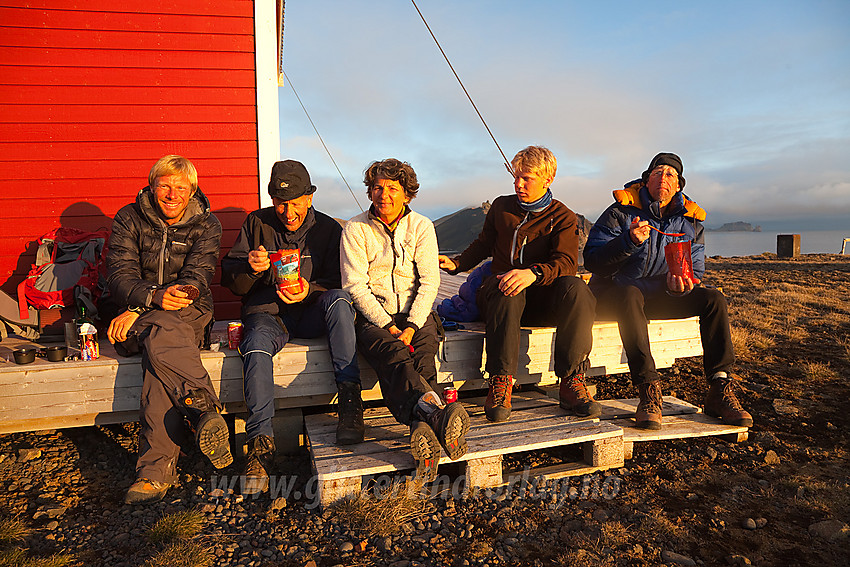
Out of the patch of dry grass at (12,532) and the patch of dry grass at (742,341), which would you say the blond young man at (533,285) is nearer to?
the patch of dry grass at (12,532)

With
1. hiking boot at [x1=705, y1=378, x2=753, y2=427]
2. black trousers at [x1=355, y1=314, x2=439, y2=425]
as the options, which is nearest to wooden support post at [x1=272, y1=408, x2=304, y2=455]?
black trousers at [x1=355, y1=314, x2=439, y2=425]

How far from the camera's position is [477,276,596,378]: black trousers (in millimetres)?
3064

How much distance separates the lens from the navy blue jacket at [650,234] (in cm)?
350

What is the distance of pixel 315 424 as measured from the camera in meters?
3.14

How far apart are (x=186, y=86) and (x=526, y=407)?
3753mm

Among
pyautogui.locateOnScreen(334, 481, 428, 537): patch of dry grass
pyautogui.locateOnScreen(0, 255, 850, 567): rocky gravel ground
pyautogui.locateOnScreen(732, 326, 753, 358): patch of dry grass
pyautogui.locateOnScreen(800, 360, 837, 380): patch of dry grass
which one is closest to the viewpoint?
pyautogui.locateOnScreen(0, 255, 850, 567): rocky gravel ground

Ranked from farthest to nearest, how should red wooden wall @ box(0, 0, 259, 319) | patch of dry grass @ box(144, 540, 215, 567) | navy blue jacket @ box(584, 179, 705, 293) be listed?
red wooden wall @ box(0, 0, 259, 319), navy blue jacket @ box(584, 179, 705, 293), patch of dry grass @ box(144, 540, 215, 567)

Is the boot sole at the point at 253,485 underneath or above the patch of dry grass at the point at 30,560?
above

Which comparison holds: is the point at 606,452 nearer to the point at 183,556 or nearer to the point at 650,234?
the point at 650,234

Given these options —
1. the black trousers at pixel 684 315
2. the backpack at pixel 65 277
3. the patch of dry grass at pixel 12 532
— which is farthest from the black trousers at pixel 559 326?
the backpack at pixel 65 277

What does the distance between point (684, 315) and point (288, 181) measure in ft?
8.68

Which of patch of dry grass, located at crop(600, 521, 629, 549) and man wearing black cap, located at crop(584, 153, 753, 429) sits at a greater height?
man wearing black cap, located at crop(584, 153, 753, 429)

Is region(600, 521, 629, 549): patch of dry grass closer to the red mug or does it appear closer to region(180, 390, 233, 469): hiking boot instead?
the red mug

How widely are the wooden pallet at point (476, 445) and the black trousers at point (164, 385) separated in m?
0.69
